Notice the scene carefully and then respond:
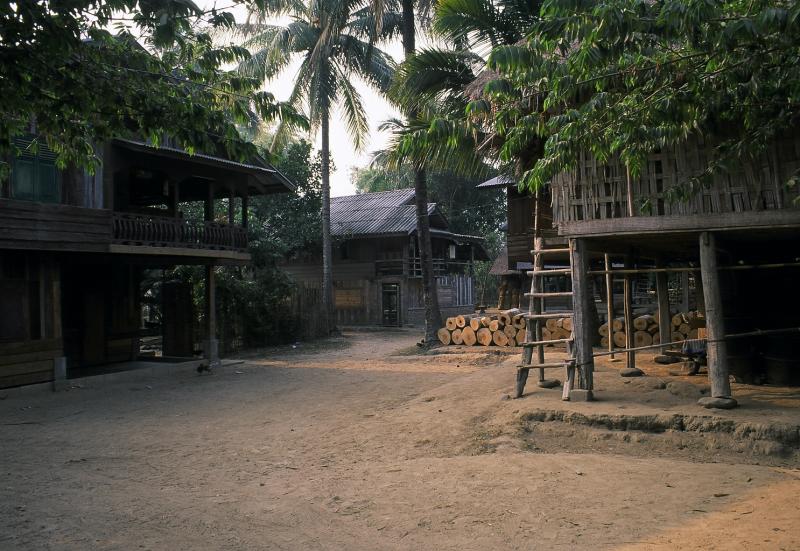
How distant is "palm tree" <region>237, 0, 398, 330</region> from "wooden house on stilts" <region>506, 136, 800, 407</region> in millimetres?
14908

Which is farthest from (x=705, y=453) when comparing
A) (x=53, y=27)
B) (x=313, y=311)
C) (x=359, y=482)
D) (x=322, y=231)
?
(x=322, y=231)

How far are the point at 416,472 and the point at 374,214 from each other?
87.4 feet

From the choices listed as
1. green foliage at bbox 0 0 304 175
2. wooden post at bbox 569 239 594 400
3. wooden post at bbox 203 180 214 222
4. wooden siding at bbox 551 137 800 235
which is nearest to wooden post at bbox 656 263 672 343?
wooden post at bbox 569 239 594 400

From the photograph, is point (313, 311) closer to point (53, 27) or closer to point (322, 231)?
point (322, 231)

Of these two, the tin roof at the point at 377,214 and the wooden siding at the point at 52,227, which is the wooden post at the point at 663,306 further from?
the tin roof at the point at 377,214

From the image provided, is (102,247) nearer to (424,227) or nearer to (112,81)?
(112,81)

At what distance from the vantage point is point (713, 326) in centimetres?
808

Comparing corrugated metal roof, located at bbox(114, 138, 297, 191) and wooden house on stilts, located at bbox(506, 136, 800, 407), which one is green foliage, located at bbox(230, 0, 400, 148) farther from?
wooden house on stilts, located at bbox(506, 136, 800, 407)

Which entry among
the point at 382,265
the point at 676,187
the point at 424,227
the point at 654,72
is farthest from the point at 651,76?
the point at 382,265

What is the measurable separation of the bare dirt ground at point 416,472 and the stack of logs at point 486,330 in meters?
6.72

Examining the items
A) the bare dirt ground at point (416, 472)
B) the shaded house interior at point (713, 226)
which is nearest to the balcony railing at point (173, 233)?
the bare dirt ground at point (416, 472)

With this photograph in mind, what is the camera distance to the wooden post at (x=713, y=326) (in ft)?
25.8

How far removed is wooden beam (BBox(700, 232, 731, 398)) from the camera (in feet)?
25.8

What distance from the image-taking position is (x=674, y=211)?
828 centimetres
